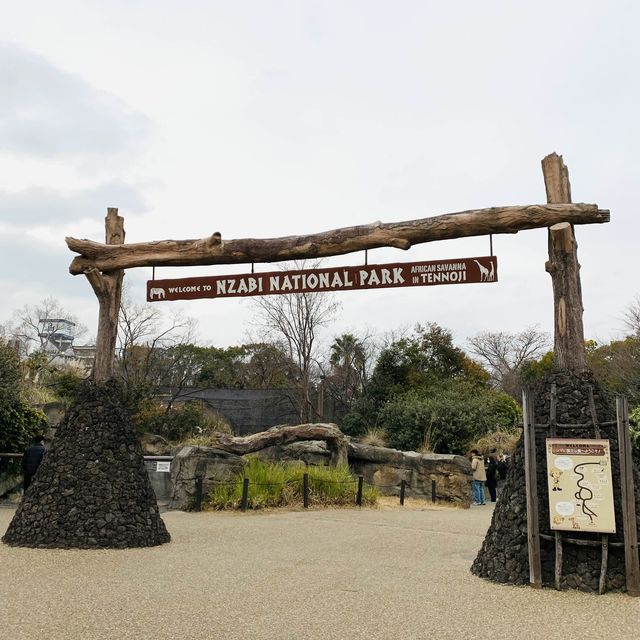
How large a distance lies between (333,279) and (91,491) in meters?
3.87

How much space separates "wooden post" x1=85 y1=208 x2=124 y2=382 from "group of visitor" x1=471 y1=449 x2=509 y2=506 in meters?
9.88

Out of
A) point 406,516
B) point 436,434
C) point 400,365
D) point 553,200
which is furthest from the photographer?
point 400,365

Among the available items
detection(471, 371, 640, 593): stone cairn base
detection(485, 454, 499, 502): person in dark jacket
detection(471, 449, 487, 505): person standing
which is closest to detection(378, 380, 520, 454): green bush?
detection(485, 454, 499, 502): person in dark jacket

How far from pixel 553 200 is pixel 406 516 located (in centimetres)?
703

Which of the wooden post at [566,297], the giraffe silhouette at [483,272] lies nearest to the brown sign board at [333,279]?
the giraffe silhouette at [483,272]

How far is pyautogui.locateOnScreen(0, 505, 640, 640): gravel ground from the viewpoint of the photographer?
15.1 feet

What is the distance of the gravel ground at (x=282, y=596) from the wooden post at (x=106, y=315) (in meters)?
2.34

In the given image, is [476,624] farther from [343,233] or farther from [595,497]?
[343,233]

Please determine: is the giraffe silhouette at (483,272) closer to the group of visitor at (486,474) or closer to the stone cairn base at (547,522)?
the stone cairn base at (547,522)

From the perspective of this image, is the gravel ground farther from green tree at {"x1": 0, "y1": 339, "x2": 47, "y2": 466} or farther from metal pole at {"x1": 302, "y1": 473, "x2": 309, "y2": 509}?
green tree at {"x1": 0, "y1": 339, "x2": 47, "y2": 466}

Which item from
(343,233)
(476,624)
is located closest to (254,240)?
(343,233)

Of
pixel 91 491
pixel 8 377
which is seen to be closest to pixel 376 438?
pixel 8 377

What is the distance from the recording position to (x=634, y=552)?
5582mm

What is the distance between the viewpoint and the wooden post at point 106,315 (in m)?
8.48
